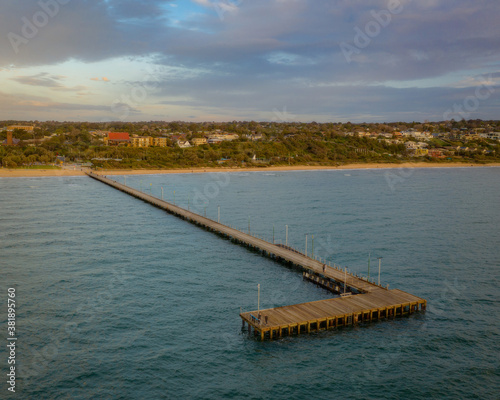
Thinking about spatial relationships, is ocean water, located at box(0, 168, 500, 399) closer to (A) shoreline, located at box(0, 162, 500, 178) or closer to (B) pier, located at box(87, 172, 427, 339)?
(B) pier, located at box(87, 172, 427, 339)

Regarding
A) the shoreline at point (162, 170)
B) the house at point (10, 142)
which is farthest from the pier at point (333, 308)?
the house at point (10, 142)

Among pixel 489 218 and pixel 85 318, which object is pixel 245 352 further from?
pixel 489 218

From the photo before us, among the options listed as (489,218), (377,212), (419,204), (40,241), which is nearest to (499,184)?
(419,204)

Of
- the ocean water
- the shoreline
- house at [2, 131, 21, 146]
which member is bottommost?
the ocean water

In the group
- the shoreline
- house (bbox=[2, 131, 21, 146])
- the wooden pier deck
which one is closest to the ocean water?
the wooden pier deck

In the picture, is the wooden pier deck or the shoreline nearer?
the wooden pier deck

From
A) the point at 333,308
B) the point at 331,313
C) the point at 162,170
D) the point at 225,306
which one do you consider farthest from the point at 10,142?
the point at 331,313

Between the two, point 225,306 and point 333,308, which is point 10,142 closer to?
point 225,306

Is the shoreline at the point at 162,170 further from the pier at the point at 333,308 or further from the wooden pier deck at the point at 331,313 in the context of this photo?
the wooden pier deck at the point at 331,313

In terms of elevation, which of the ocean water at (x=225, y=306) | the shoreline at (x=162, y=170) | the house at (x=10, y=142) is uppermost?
the house at (x=10, y=142)
